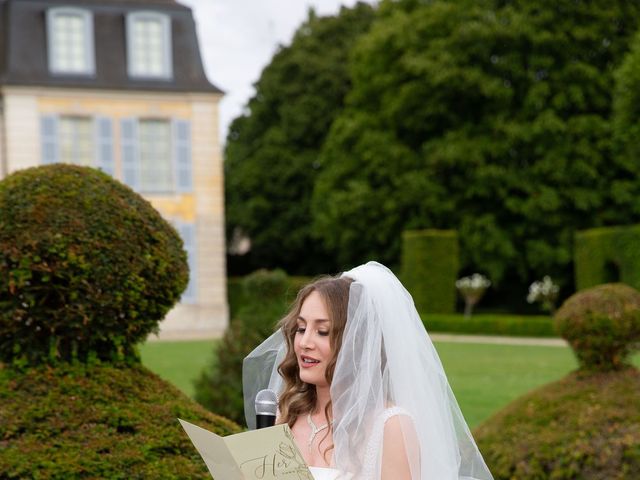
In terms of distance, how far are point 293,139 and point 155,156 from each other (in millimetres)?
7883

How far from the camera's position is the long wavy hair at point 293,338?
281 centimetres

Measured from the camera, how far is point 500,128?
24.0 metres

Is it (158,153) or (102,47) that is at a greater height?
(102,47)

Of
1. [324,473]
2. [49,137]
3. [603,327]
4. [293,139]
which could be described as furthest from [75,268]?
[293,139]

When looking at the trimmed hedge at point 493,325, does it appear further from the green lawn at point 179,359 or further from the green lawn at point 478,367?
the green lawn at point 179,359

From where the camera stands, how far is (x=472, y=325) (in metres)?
22.1

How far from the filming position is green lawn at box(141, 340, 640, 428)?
35.1 feet

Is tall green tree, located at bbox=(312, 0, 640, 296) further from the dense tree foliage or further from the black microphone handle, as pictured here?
the black microphone handle

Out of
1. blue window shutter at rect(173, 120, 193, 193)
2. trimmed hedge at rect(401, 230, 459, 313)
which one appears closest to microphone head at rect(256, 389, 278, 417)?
trimmed hedge at rect(401, 230, 459, 313)

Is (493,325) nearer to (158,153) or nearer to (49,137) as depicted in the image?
(158,153)

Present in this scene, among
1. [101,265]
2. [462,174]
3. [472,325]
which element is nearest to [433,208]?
[462,174]

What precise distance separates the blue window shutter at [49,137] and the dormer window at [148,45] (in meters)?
2.46

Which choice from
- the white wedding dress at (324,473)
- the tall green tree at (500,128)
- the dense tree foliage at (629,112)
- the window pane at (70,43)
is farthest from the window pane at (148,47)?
the white wedding dress at (324,473)

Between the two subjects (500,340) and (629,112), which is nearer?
(500,340)
